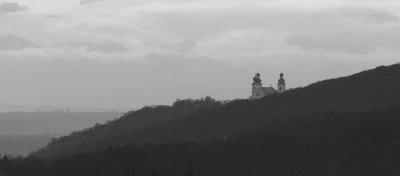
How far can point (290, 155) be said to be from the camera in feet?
546

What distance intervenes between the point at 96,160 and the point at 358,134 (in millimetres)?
51197

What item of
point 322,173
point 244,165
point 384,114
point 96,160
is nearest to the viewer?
point 322,173

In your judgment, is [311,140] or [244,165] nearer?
[244,165]

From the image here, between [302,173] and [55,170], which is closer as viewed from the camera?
[302,173]

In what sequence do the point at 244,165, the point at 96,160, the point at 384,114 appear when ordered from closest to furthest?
the point at 244,165
the point at 96,160
the point at 384,114

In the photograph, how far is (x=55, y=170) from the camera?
16800 cm

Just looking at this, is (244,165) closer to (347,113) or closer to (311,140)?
(311,140)

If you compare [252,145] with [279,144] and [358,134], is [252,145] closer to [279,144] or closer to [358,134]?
[279,144]

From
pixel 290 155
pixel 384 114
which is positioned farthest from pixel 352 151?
pixel 384 114

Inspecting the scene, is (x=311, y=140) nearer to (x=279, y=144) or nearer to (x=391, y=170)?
(x=279, y=144)

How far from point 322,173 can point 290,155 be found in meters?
17.3

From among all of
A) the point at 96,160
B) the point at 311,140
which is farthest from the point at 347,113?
the point at 96,160

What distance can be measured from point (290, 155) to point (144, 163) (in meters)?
27.7

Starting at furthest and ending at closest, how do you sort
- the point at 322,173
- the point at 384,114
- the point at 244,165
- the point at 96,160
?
the point at 384,114, the point at 96,160, the point at 244,165, the point at 322,173
